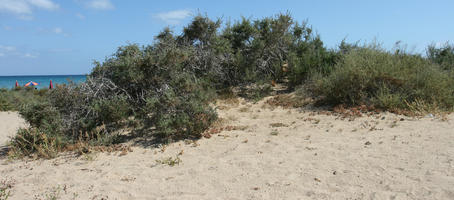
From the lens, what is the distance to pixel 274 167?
4.56 m

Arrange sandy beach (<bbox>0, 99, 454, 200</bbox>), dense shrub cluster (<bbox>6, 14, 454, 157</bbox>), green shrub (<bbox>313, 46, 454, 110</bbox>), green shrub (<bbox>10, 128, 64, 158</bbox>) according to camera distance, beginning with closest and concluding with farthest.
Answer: sandy beach (<bbox>0, 99, 454, 200</bbox>)
green shrub (<bbox>10, 128, 64, 158</bbox>)
dense shrub cluster (<bbox>6, 14, 454, 157</bbox>)
green shrub (<bbox>313, 46, 454, 110</bbox>)

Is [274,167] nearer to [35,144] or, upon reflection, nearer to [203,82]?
[203,82]

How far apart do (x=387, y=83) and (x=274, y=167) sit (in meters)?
5.12

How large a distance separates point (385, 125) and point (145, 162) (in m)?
5.01

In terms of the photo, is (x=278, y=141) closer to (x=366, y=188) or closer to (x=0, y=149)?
(x=366, y=188)

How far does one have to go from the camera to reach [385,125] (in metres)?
6.44

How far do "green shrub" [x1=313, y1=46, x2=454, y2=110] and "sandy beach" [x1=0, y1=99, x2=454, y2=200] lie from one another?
3.35 feet

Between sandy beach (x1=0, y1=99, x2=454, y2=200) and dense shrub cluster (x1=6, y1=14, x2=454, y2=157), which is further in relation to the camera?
dense shrub cluster (x1=6, y1=14, x2=454, y2=157)

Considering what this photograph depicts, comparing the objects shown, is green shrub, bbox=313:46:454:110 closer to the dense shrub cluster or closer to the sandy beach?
the dense shrub cluster

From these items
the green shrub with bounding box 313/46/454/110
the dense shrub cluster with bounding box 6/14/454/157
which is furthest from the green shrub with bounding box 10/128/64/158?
the green shrub with bounding box 313/46/454/110

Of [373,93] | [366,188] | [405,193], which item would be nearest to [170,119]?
[366,188]

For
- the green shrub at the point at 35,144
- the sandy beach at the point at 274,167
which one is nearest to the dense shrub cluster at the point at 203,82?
the green shrub at the point at 35,144

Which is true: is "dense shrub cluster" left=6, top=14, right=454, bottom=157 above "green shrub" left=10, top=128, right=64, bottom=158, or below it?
above

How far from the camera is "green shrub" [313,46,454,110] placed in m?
7.47
